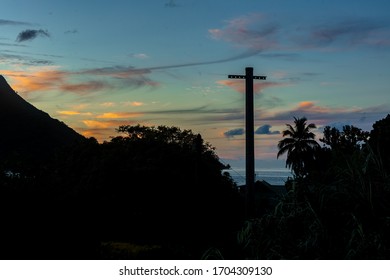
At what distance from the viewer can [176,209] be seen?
3406 centimetres

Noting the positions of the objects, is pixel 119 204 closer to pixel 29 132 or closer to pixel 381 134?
pixel 381 134

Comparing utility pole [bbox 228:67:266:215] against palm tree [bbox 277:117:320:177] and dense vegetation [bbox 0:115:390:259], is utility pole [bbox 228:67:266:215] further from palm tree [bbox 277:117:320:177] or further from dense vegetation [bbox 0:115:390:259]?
palm tree [bbox 277:117:320:177]

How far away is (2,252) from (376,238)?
11.8 metres

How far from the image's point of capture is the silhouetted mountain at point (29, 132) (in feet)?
318

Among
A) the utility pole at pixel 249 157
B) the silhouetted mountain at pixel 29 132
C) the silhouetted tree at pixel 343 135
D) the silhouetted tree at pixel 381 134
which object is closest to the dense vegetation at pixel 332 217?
the utility pole at pixel 249 157

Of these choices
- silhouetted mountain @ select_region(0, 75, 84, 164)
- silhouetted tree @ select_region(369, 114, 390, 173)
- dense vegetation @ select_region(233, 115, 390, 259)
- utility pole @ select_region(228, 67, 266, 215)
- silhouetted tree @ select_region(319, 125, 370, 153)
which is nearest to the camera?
dense vegetation @ select_region(233, 115, 390, 259)

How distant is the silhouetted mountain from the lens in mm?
96875

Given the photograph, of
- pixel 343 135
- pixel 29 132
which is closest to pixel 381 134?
pixel 343 135

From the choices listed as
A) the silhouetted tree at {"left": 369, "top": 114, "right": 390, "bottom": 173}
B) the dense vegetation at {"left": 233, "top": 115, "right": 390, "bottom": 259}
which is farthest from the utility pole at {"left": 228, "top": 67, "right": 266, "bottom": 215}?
the silhouetted tree at {"left": 369, "top": 114, "right": 390, "bottom": 173}

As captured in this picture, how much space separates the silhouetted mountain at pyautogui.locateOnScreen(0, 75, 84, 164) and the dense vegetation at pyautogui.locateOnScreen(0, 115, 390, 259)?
166 ft

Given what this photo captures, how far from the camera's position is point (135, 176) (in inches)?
1420
